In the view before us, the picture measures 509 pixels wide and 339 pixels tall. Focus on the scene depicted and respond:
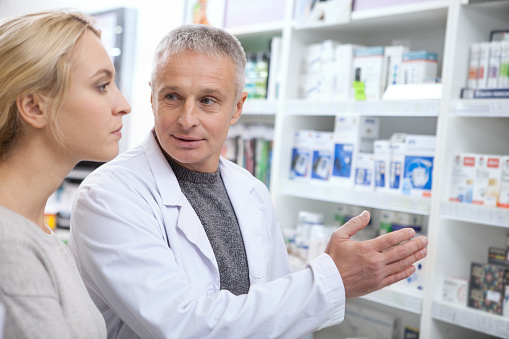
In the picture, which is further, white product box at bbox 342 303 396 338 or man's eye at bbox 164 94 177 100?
white product box at bbox 342 303 396 338

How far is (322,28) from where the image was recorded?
3.51 m

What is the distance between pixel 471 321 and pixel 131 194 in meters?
1.70

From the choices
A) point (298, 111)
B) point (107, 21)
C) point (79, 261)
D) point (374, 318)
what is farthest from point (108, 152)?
point (107, 21)

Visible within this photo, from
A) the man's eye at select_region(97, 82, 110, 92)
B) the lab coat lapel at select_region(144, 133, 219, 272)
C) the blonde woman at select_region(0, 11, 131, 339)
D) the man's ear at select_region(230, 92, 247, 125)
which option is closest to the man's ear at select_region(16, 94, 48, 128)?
the blonde woman at select_region(0, 11, 131, 339)

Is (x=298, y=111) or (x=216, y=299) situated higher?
(x=298, y=111)

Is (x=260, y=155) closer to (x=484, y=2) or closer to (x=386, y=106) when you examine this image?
(x=386, y=106)

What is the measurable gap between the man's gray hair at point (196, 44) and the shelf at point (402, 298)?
4.93 ft

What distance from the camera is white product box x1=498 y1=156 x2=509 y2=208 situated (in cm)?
256

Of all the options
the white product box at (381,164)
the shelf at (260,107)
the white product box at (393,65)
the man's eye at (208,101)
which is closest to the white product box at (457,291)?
the white product box at (381,164)

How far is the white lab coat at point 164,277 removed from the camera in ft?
4.84

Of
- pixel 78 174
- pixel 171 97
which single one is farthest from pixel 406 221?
pixel 78 174

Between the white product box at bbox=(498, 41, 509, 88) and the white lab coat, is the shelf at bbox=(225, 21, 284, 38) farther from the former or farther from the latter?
the white lab coat

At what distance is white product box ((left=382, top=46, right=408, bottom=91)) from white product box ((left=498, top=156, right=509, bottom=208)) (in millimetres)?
678

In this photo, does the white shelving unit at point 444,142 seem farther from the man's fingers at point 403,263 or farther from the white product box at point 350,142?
the man's fingers at point 403,263
